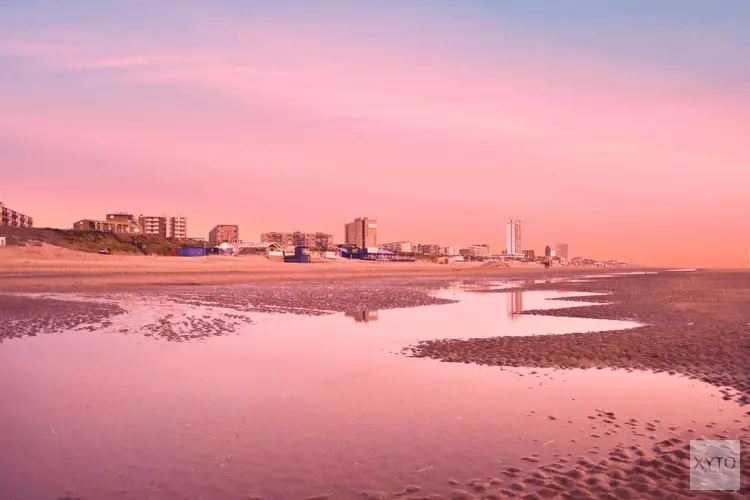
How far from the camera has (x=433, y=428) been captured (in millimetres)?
8031

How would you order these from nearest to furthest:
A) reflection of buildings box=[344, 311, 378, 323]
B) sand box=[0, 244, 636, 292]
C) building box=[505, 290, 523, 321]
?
1. reflection of buildings box=[344, 311, 378, 323]
2. building box=[505, 290, 523, 321]
3. sand box=[0, 244, 636, 292]

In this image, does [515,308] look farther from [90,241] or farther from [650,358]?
[90,241]

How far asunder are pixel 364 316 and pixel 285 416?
50.3 feet

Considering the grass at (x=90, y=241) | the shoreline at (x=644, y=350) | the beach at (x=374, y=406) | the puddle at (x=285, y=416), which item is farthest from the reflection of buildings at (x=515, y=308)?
the grass at (x=90, y=241)

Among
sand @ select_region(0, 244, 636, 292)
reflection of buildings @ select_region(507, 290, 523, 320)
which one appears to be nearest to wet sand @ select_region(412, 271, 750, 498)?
reflection of buildings @ select_region(507, 290, 523, 320)

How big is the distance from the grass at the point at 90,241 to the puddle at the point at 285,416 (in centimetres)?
8606

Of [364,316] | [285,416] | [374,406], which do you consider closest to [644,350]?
[374,406]

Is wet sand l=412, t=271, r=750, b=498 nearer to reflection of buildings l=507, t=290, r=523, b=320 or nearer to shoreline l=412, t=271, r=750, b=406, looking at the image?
shoreline l=412, t=271, r=750, b=406

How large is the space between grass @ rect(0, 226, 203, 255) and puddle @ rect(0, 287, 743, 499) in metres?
86.1

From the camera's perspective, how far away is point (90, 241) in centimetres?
10694

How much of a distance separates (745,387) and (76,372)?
1481 cm

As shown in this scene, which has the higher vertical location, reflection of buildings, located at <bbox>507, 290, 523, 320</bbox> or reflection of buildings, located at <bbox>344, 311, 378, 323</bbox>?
reflection of buildings, located at <bbox>344, 311, 378, 323</bbox>

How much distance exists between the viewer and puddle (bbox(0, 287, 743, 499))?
6.15m

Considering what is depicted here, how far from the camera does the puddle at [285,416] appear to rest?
615 centimetres
